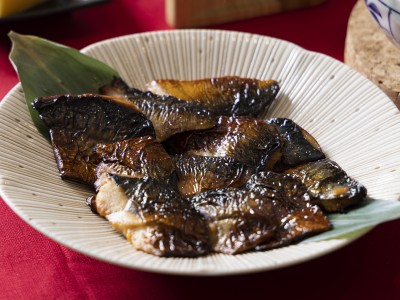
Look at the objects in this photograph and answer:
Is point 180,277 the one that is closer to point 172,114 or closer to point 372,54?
point 172,114

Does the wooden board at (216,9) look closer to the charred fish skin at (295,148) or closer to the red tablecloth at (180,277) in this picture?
the charred fish skin at (295,148)

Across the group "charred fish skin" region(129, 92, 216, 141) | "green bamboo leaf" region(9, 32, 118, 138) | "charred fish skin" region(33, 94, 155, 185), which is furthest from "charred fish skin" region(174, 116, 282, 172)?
"green bamboo leaf" region(9, 32, 118, 138)

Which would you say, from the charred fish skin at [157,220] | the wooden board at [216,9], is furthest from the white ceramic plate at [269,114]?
the wooden board at [216,9]

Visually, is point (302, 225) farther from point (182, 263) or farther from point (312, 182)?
point (182, 263)

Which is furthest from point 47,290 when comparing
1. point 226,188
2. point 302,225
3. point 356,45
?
point 356,45

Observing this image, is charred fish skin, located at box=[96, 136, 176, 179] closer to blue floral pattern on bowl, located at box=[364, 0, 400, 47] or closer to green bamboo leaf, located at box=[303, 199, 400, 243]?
green bamboo leaf, located at box=[303, 199, 400, 243]

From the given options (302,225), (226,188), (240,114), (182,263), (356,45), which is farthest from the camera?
(356,45)

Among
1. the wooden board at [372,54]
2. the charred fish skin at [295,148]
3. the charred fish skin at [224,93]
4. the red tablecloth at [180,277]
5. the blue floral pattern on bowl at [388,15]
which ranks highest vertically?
the blue floral pattern on bowl at [388,15]
